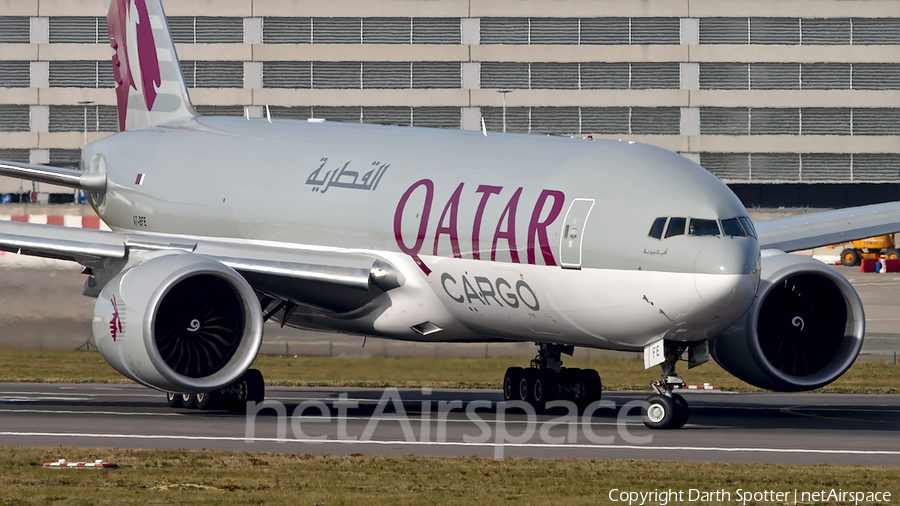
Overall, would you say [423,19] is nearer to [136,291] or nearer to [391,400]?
[391,400]

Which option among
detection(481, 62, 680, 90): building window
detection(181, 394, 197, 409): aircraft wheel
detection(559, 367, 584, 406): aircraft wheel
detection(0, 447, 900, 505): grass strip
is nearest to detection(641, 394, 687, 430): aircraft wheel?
detection(0, 447, 900, 505): grass strip

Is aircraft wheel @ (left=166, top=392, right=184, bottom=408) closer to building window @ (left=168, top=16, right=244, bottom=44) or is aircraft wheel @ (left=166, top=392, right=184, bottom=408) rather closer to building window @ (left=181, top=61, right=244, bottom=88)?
building window @ (left=181, top=61, right=244, bottom=88)

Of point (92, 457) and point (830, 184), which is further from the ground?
point (830, 184)

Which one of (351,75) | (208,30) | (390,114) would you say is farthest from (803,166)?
(208,30)

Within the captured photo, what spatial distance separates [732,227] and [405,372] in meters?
10.2

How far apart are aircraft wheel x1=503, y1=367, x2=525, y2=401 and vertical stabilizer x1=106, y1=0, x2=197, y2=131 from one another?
10.3m

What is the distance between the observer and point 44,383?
32312 millimetres

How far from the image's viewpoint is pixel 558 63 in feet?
270

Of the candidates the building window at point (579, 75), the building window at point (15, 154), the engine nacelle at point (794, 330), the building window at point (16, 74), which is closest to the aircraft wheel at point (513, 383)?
the engine nacelle at point (794, 330)

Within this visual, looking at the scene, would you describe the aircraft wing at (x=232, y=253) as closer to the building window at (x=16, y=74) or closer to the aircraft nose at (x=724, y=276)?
the aircraft nose at (x=724, y=276)

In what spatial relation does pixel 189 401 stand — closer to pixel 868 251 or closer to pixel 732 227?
pixel 732 227

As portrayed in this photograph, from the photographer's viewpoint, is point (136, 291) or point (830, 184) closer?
point (136, 291)
